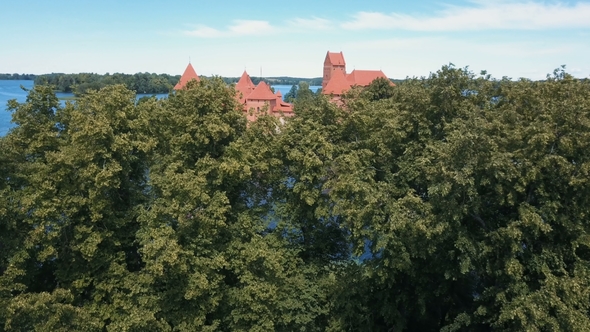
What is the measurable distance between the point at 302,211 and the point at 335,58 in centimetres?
7474

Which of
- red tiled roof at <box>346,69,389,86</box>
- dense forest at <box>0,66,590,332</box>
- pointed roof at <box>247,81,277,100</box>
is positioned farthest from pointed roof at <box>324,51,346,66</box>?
dense forest at <box>0,66,590,332</box>

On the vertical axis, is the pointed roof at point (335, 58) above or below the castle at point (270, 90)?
above

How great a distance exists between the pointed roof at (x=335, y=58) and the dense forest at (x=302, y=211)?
233 ft

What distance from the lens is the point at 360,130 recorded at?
53.9ft

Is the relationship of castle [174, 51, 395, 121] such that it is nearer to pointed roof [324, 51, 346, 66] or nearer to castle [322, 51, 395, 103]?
castle [322, 51, 395, 103]

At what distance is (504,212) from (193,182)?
31.6ft

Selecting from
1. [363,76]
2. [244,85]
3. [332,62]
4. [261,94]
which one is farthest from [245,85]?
[332,62]

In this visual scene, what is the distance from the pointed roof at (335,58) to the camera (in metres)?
Result: 86.6

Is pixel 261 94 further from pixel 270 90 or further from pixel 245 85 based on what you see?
pixel 245 85

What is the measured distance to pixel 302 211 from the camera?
16.2 meters

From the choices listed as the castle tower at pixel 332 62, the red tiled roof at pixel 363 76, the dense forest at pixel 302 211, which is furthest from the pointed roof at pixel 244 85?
the dense forest at pixel 302 211

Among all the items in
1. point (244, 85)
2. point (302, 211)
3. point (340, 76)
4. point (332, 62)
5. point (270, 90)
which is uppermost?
point (332, 62)

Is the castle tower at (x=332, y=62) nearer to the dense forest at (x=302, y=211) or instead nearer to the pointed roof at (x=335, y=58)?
the pointed roof at (x=335, y=58)

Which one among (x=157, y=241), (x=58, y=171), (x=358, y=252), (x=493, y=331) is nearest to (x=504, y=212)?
(x=493, y=331)
